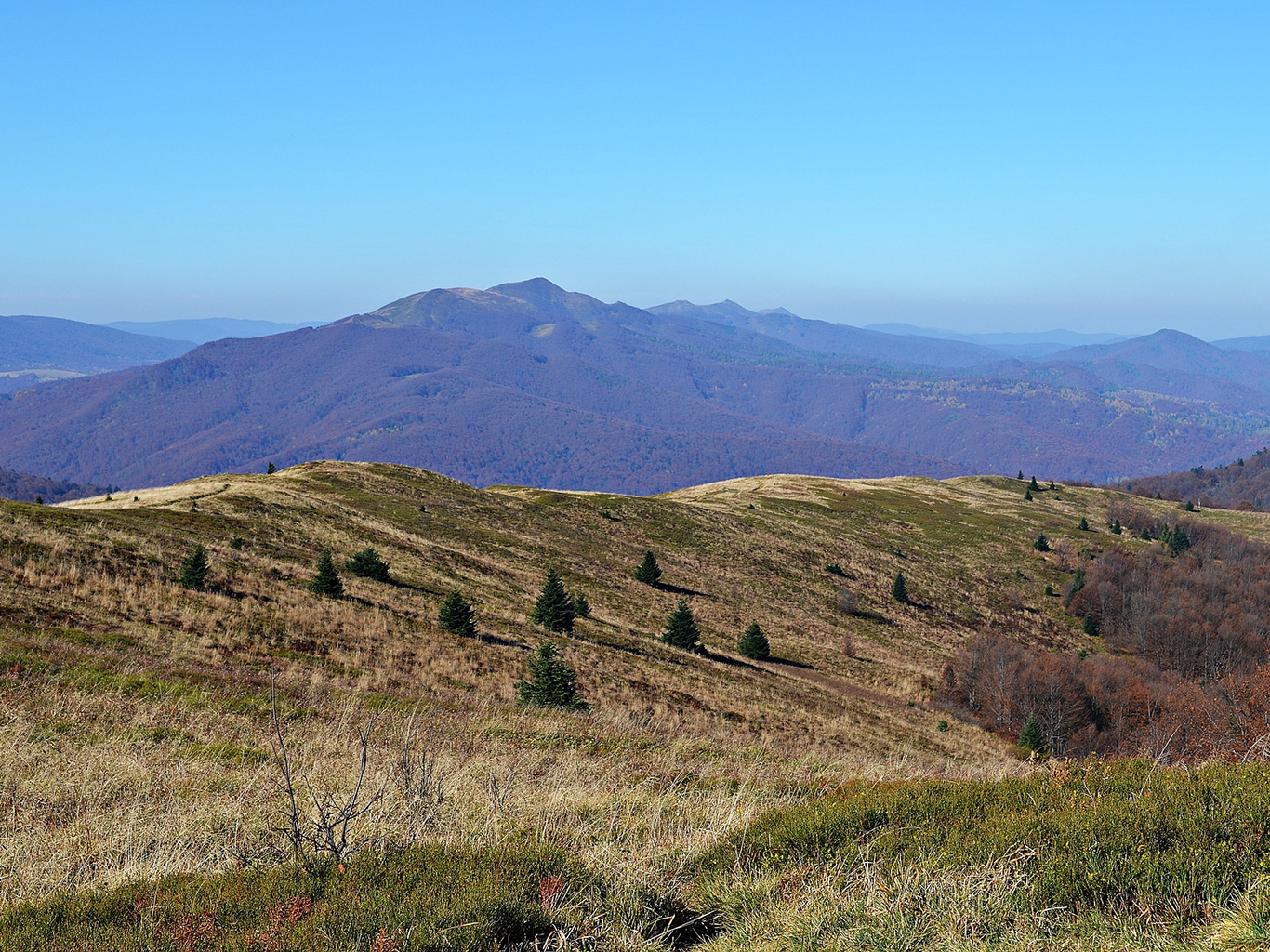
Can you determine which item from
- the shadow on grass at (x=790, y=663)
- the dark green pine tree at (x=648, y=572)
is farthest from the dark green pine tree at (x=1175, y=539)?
the dark green pine tree at (x=648, y=572)

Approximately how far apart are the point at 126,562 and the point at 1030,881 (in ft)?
87.7

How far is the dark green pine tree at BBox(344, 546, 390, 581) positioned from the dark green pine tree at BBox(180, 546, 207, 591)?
7.51 metres

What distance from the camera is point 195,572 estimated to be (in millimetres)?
23781

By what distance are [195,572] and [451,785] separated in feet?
63.5

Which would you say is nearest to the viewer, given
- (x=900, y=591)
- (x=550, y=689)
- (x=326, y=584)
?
(x=550, y=689)

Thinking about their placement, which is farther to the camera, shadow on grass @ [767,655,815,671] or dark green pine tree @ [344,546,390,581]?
shadow on grass @ [767,655,815,671]

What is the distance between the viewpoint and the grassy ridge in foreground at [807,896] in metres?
5.07

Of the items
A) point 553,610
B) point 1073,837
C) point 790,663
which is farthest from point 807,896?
point 790,663

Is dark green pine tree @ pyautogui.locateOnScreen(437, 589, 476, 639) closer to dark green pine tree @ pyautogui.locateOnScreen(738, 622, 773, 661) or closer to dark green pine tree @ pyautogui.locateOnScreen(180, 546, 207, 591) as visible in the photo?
dark green pine tree @ pyautogui.locateOnScreen(180, 546, 207, 591)

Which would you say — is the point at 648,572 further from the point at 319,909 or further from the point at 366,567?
the point at 319,909

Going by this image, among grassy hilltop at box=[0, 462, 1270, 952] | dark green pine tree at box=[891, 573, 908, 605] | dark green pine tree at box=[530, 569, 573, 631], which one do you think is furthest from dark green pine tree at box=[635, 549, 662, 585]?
dark green pine tree at box=[891, 573, 908, 605]

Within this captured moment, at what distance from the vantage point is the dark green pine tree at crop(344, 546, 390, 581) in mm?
32250

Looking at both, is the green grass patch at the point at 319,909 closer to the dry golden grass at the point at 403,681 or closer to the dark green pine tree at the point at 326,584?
the dry golden grass at the point at 403,681

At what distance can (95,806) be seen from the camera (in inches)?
301
